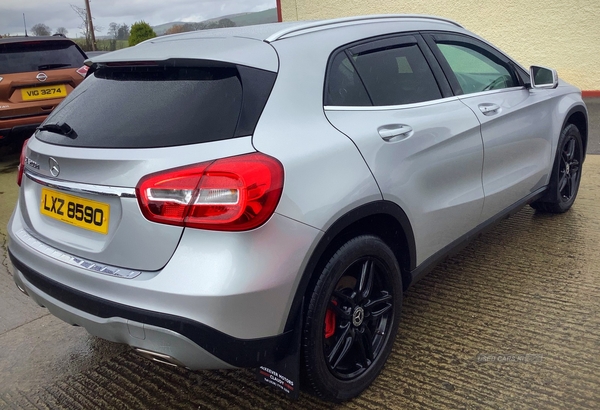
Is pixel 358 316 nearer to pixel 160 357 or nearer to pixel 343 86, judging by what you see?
pixel 160 357

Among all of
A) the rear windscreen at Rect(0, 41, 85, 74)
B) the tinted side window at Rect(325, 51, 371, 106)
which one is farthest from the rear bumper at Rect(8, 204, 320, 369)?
the rear windscreen at Rect(0, 41, 85, 74)

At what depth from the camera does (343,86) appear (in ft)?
8.32

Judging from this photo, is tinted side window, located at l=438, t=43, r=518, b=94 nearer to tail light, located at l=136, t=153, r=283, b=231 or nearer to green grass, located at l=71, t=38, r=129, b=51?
tail light, located at l=136, t=153, r=283, b=231

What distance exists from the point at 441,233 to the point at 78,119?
1.88 metres

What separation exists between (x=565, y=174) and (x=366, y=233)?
2.76m

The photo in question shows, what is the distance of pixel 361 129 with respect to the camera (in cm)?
243

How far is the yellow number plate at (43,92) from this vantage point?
23.1 feet

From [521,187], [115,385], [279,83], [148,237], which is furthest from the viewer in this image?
[521,187]

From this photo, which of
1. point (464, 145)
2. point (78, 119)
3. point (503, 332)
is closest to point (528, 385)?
point (503, 332)

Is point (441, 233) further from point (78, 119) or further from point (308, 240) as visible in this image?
point (78, 119)

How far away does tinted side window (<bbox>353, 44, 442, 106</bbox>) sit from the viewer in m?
2.71

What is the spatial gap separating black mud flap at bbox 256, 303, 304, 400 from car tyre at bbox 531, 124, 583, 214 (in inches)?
118

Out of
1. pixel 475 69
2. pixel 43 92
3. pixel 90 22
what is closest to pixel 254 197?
pixel 475 69

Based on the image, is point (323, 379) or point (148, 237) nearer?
point (148, 237)
